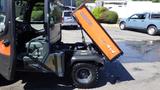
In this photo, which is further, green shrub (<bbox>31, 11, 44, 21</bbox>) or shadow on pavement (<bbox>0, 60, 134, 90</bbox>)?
green shrub (<bbox>31, 11, 44, 21</bbox>)

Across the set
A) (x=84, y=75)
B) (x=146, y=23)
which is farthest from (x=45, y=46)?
(x=146, y=23)

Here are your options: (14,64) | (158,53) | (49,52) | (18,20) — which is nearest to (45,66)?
(49,52)

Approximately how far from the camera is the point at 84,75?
965cm

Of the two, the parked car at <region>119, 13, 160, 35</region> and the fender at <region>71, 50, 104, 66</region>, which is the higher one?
the fender at <region>71, 50, 104, 66</region>

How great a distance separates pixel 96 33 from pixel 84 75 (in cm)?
114

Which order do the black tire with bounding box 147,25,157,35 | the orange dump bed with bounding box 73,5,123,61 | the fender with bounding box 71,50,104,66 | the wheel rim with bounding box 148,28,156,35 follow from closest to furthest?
1. the fender with bounding box 71,50,104,66
2. the orange dump bed with bounding box 73,5,123,61
3. the black tire with bounding box 147,25,157,35
4. the wheel rim with bounding box 148,28,156,35

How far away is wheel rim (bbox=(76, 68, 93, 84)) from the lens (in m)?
9.59

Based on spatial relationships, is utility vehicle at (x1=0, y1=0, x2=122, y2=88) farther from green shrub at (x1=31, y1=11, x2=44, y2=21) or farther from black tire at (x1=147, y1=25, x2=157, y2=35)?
black tire at (x1=147, y1=25, x2=157, y2=35)

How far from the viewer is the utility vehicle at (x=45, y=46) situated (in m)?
8.25

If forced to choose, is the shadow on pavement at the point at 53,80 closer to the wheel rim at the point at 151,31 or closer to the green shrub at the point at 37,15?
the green shrub at the point at 37,15

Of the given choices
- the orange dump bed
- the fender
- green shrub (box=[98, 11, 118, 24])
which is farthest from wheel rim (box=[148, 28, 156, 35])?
the fender

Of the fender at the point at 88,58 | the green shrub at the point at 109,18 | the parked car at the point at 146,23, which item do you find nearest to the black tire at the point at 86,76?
the fender at the point at 88,58

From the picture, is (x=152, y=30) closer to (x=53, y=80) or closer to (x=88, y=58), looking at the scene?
(x=53, y=80)

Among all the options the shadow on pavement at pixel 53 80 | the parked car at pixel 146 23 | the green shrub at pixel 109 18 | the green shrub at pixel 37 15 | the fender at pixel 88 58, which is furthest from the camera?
the green shrub at pixel 109 18
